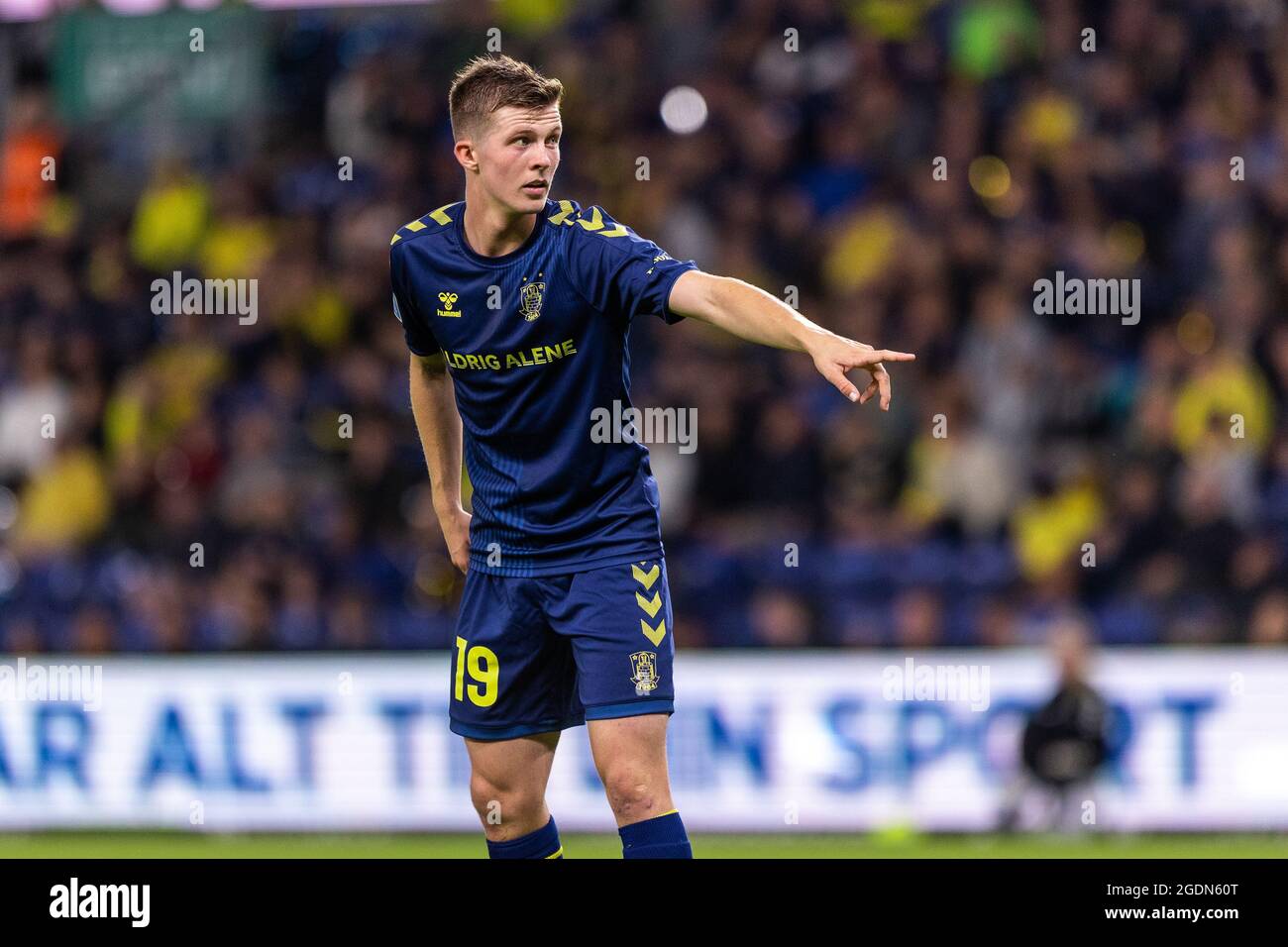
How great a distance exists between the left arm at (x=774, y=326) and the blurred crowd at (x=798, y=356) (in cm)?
570

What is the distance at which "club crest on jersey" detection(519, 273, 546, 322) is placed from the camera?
5.18 m

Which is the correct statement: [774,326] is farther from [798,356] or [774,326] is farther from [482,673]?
[798,356]

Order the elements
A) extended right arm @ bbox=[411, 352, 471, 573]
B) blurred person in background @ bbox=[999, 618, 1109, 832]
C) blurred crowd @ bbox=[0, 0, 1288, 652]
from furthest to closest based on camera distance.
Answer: blurred crowd @ bbox=[0, 0, 1288, 652]
blurred person in background @ bbox=[999, 618, 1109, 832]
extended right arm @ bbox=[411, 352, 471, 573]

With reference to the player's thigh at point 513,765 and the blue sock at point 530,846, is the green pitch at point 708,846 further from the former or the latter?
the player's thigh at point 513,765

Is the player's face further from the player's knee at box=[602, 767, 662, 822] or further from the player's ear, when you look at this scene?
the player's knee at box=[602, 767, 662, 822]

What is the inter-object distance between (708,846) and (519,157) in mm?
5654

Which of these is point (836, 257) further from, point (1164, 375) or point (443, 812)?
point (443, 812)

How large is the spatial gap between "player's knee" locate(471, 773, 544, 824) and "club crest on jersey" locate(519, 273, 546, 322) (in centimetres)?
129

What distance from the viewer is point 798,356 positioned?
11336 mm

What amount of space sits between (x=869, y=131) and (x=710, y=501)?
2903 millimetres

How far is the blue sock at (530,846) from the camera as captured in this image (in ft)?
17.9

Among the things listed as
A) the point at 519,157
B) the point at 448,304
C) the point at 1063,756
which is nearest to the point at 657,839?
the point at 448,304

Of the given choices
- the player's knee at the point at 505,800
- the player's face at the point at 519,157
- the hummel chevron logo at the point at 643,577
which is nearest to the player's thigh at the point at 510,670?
the player's knee at the point at 505,800

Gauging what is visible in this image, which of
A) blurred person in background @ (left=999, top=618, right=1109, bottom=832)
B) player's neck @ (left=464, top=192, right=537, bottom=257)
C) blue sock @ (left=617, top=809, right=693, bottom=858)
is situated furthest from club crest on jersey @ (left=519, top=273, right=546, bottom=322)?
blurred person in background @ (left=999, top=618, right=1109, bottom=832)
